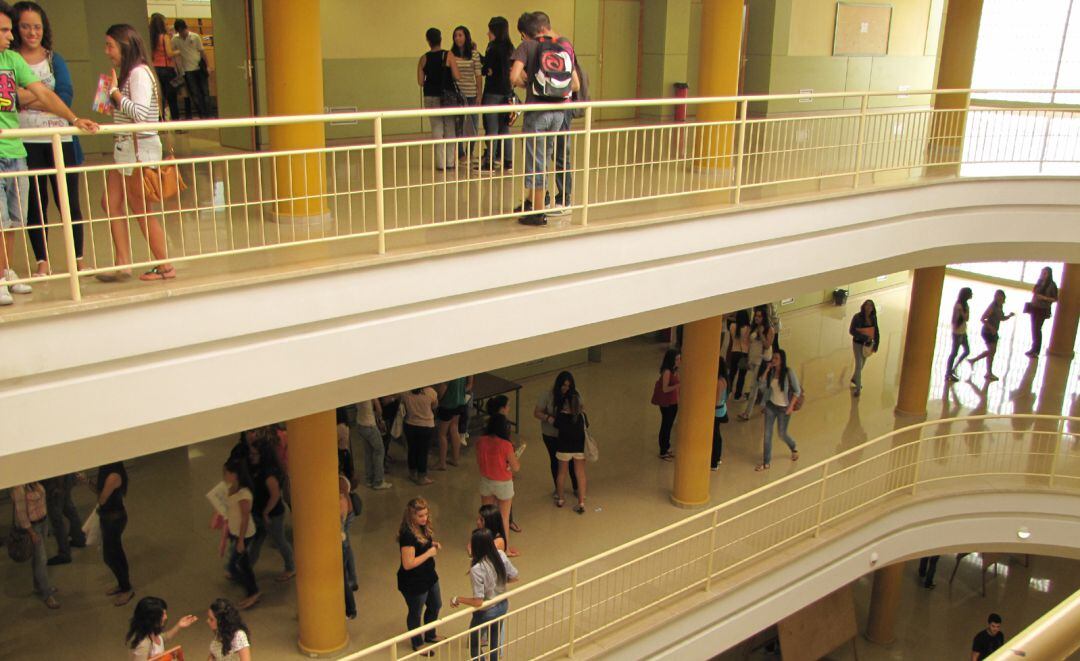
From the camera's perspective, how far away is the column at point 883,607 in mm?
15250

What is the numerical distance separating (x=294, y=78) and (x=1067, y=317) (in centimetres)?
1586

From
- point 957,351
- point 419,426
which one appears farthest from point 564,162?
point 957,351

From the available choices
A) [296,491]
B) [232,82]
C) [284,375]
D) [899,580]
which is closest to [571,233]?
[284,375]

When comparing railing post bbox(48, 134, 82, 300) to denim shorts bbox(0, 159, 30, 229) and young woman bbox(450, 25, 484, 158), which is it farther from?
young woman bbox(450, 25, 484, 158)

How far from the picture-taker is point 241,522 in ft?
31.2

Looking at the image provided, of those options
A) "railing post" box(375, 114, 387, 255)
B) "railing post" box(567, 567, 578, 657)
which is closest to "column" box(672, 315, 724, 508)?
"railing post" box(567, 567, 578, 657)

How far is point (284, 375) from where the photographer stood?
664 centimetres

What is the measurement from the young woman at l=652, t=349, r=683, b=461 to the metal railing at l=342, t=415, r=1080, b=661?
4.72ft

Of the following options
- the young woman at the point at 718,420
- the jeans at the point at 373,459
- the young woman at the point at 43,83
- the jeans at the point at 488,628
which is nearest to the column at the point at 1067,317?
the young woman at the point at 718,420

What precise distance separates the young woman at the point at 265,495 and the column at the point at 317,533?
0.70 m

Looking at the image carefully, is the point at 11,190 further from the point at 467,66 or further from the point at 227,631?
the point at 467,66

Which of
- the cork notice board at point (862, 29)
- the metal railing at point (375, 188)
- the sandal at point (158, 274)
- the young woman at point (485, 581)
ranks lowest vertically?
the young woman at point (485, 581)

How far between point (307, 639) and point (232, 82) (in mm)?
7673

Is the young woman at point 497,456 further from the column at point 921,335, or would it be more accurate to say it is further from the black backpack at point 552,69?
the column at point 921,335
